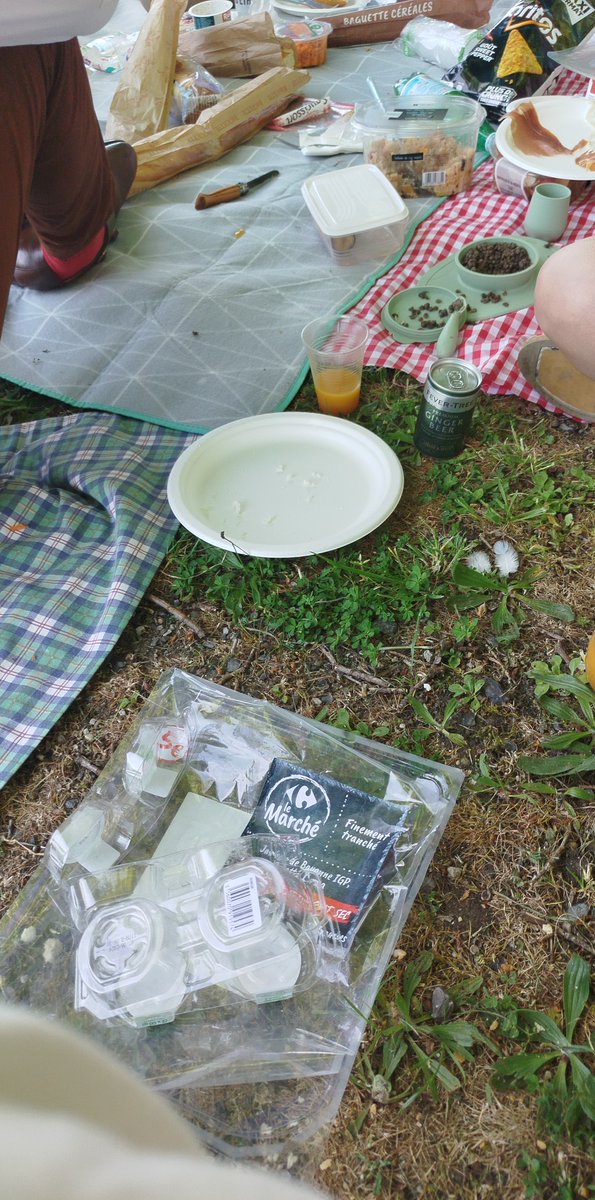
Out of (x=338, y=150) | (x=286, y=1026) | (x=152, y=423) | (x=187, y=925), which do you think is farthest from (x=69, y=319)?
(x=286, y=1026)

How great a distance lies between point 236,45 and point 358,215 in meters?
1.22

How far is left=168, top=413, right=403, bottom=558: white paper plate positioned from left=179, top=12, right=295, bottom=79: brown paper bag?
1.86 meters

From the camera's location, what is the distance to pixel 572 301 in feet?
4.63

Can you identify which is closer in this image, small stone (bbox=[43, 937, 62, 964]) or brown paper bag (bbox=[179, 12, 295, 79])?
small stone (bbox=[43, 937, 62, 964])

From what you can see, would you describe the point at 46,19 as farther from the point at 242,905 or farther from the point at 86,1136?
the point at 86,1136

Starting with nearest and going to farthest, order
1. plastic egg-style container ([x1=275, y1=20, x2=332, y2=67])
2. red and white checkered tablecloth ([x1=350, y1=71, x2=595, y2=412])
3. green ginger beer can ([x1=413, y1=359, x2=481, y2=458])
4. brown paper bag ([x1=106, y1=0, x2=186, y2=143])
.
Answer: green ginger beer can ([x1=413, y1=359, x2=481, y2=458]), red and white checkered tablecloth ([x1=350, y1=71, x2=595, y2=412]), brown paper bag ([x1=106, y1=0, x2=186, y2=143]), plastic egg-style container ([x1=275, y1=20, x2=332, y2=67])

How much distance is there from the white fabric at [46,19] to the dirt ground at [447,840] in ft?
3.13

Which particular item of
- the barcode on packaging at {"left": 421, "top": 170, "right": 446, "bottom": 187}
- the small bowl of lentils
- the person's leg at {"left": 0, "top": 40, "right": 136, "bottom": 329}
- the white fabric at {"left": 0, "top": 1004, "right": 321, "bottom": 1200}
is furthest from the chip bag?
the white fabric at {"left": 0, "top": 1004, "right": 321, "bottom": 1200}

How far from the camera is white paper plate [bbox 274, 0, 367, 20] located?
2949 mm

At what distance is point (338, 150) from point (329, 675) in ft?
6.23

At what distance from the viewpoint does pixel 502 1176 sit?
0.83m

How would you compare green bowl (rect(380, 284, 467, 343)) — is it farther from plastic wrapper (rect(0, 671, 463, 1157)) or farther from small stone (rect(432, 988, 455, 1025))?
small stone (rect(432, 988, 455, 1025))

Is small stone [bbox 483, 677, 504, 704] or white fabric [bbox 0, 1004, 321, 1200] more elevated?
white fabric [bbox 0, 1004, 321, 1200]

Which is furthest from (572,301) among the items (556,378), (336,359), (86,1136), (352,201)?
(86,1136)
